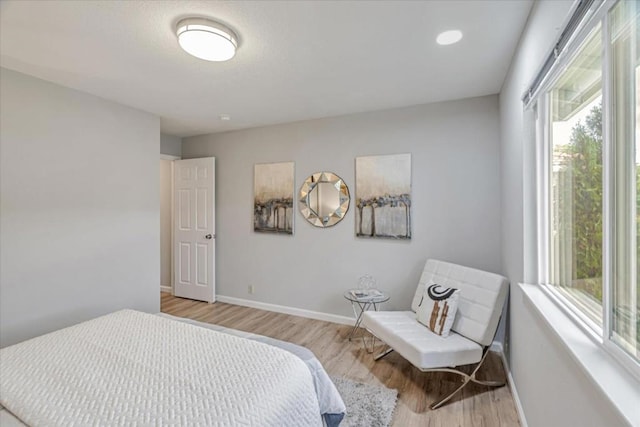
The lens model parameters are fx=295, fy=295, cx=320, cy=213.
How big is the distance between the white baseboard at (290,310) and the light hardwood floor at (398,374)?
0.25ft

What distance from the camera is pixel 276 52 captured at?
2074 mm

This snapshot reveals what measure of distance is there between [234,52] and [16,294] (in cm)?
253

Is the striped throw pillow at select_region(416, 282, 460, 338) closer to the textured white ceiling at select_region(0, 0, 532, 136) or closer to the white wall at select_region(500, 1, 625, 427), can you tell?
the white wall at select_region(500, 1, 625, 427)

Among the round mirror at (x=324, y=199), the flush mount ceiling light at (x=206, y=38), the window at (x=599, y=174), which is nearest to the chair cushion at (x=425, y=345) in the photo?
the window at (x=599, y=174)

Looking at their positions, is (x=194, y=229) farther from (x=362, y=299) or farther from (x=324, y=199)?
(x=362, y=299)

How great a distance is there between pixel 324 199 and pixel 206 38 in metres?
2.15

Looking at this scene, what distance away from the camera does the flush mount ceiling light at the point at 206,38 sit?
1715 millimetres

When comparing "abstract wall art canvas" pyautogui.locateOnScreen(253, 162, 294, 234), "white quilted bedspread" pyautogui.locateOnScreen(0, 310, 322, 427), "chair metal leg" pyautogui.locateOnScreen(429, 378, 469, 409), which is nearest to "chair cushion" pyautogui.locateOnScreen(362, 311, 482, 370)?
"chair metal leg" pyautogui.locateOnScreen(429, 378, 469, 409)

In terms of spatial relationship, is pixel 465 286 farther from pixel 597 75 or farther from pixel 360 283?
pixel 597 75

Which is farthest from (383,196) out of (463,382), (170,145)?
(170,145)

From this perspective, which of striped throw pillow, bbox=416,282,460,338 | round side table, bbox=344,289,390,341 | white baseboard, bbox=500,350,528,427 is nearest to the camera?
white baseboard, bbox=500,350,528,427

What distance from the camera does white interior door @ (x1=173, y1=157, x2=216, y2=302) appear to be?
13.9 feet

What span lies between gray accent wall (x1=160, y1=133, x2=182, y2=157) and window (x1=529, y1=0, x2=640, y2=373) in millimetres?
4415

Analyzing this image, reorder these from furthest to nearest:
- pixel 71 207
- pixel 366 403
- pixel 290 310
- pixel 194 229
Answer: pixel 194 229 → pixel 290 310 → pixel 71 207 → pixel 366 403
